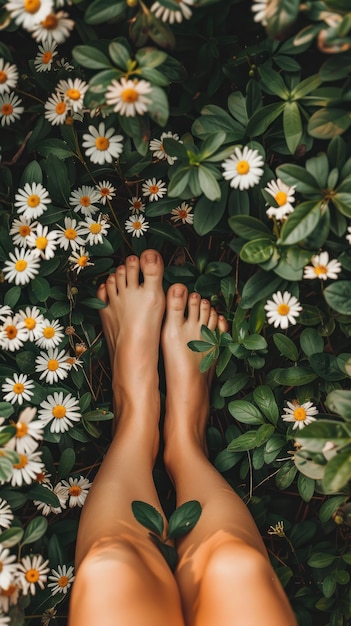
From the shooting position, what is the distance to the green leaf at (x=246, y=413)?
4.21 ft

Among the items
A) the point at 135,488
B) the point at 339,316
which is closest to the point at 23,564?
the point at 135,488

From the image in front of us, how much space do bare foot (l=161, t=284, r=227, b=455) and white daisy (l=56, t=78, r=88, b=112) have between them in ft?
1.60

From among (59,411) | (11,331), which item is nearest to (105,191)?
(11,331)

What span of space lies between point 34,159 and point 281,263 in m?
0.60

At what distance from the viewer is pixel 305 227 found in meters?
1.07

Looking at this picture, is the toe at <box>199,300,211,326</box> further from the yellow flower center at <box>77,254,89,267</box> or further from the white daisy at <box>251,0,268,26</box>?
the white daisy at <box>251,0,268,26</box>

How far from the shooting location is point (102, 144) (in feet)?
3.99

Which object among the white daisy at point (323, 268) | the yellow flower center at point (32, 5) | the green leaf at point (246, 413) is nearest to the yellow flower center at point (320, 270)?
the white daisy at point (323, 268)

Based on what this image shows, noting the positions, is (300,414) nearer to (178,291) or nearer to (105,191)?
(178,291)

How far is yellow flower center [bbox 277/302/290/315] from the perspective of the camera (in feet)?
3.90

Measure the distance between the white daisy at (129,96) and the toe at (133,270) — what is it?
1.56 ft

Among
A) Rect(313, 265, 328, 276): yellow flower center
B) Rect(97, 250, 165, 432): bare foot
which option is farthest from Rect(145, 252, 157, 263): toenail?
Rect(313, 265, 328, 276): yellow flower center

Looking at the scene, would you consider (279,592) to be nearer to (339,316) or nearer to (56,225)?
(339,316)

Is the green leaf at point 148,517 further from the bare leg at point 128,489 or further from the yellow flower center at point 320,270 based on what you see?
the yellow flower center at point 320,270
